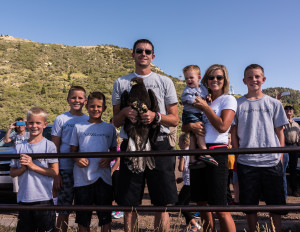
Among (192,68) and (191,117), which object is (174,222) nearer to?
(191,117)

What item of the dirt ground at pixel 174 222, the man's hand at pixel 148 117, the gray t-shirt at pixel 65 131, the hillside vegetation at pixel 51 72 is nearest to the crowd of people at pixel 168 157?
the man's hand at pixel 148 117

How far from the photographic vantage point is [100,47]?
91125mm

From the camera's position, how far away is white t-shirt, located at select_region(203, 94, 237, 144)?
3068 mm

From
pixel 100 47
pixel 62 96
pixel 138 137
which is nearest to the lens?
pixel 138 137

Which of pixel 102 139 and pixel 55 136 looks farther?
pixel 55 136

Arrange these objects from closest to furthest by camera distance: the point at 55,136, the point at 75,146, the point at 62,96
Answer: the point at 75,146, the point at 55,136, the point at 62,96

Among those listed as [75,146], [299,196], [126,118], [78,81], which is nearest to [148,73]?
[126,118]

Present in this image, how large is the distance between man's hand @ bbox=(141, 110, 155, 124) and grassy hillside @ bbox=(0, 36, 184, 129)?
34254 millimetres

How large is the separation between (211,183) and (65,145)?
1.93 meters

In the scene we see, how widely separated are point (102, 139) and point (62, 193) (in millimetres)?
900

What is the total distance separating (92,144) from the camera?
3.40 metres

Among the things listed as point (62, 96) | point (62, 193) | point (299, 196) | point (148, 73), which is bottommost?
point (299, 196)

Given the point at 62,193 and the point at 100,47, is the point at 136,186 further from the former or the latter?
the point at 100,47

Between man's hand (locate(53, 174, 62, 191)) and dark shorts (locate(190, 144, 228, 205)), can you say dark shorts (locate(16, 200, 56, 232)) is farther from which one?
dark shorts (locate(190, 144, 228, 205))
